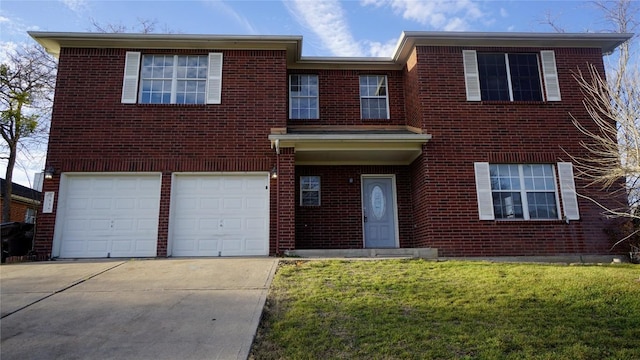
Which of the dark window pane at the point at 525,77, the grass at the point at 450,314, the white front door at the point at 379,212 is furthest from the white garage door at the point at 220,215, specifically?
the dark window pane at the point at 525,77

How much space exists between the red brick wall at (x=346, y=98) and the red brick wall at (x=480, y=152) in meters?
1.56

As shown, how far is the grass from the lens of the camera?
439 cm

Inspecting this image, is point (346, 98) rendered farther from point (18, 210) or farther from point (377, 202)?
point (18, 210)

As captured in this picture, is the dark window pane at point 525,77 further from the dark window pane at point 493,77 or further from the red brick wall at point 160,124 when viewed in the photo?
the red brick wall at point 160,124

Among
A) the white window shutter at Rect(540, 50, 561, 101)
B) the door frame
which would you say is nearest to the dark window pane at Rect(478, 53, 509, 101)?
the white window shutter at Rect(540, 50, 561, 101)

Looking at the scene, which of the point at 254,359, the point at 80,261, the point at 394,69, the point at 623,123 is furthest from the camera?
the point at 394,69

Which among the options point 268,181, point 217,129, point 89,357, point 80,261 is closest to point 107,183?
point 80,261

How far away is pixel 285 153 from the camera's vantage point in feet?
34.3

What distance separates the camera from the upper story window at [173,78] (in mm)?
10961

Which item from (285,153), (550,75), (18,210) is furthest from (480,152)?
(18,210)

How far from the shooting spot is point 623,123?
23.1ft

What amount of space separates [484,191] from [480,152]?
0.99m

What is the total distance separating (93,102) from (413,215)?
869 centimetres

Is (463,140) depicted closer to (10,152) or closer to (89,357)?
(89,357)
